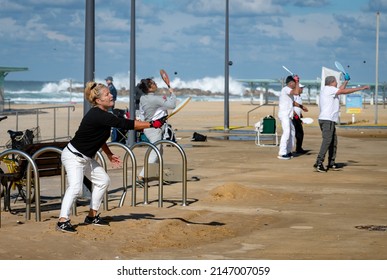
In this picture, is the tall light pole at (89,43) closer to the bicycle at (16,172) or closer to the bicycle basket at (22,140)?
the bicycle basket at (22,140)

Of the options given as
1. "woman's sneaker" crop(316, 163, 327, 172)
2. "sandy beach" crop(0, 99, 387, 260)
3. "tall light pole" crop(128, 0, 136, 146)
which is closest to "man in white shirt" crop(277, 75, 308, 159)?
"sandy beach" crop(0, 99, 387, 260)

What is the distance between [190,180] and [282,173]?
2.33 m

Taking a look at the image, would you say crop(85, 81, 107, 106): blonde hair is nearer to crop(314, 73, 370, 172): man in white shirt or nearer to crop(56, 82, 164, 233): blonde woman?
crop(56, 82, 164, 233): blonde woman

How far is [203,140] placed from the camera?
30.8m

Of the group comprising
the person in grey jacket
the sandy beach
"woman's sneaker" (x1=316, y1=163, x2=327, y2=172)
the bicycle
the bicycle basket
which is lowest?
the sandy beach

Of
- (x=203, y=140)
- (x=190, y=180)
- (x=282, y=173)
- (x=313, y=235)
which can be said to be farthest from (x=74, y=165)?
(x=203, y=140)

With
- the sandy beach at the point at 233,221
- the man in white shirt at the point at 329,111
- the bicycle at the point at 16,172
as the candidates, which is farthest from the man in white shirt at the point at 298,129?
the bicycle at the point at 16,172

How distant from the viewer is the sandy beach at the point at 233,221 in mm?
10703

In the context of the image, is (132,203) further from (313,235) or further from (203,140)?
(203,140)

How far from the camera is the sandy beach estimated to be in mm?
10703

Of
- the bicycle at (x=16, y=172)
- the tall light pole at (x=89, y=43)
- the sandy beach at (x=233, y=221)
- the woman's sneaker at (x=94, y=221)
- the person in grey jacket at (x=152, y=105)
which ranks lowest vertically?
the sandy beach at (x=233, y=221)

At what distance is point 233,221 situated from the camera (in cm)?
1317

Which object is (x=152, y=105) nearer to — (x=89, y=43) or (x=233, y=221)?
(x=89, y=43)

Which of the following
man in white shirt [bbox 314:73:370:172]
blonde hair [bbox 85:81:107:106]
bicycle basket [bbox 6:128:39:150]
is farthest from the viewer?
man in white shirt [bbox 314:73:370:172]
